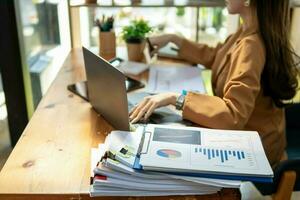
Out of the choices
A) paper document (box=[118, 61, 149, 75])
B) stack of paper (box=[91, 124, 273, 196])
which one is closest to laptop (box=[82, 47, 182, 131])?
stack of paper (box=[91, 124, 273, 196])

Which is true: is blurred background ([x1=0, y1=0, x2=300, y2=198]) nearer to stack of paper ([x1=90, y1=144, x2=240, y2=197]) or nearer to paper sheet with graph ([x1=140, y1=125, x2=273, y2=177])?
paper sheet with graph ([x1=140, y1=125, x2=273, y2=177])

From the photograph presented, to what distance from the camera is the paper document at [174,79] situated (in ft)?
5.13

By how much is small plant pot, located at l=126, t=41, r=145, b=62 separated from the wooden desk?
0.49 m

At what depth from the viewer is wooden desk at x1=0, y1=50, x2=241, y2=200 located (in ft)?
3.04

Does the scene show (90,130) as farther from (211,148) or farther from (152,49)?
(152,49)

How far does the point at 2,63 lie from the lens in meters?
2.10

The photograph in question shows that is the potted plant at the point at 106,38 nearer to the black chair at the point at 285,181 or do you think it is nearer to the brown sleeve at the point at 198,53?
the brown sleeve at the point at 198,53

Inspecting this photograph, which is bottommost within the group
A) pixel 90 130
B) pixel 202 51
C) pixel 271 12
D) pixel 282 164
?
pixel 282 164

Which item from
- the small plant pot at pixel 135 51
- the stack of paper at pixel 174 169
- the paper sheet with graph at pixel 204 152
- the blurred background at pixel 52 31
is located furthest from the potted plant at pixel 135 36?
the stack of paper at pixel 174 169

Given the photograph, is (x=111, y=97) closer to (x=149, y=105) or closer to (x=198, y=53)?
(x=149, y=105)

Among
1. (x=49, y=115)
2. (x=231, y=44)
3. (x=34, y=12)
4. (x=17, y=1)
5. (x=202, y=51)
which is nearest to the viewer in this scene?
(x=49, y=115)

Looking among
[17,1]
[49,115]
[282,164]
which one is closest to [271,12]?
[282,164]

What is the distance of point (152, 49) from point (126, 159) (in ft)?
3.46

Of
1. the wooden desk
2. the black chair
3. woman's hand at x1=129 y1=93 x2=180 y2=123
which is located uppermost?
woman's hand at x1=129 y1=93 x2=180 y2=123
